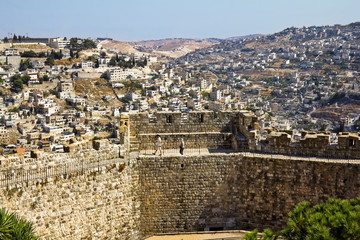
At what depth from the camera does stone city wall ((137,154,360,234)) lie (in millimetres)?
10250

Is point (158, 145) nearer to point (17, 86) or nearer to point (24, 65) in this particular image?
point (17, 86)

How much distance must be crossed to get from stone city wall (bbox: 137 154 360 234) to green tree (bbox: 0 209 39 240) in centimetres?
329

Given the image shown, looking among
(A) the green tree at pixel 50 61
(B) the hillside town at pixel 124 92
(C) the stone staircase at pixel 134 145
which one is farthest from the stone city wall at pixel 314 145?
(A) the green tree at pixel 50 61

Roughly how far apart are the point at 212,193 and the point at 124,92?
12222 cm

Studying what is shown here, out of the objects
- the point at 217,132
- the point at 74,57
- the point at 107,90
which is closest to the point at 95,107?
the point at 107,90

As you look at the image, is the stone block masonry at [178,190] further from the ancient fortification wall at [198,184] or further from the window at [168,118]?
the window at [168,118]

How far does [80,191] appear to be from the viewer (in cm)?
920

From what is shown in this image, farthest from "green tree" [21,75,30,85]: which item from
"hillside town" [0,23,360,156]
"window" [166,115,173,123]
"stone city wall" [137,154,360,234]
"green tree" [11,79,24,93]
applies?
"stone city wall" [137,154,360,234]

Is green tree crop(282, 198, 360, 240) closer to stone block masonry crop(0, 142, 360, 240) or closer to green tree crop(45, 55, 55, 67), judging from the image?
stone block masonry crop(0, 142, 360, 240)

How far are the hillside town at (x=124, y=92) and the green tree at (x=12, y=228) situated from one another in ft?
214

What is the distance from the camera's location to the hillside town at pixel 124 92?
9175 cm

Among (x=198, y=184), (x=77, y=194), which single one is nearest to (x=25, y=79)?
(x=198, y=184)

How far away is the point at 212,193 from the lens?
10.5 metres

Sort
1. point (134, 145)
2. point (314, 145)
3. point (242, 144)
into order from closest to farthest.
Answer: point (314, 145) < point (242, 144) < point (134, 145)
